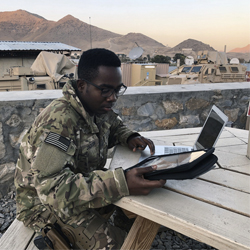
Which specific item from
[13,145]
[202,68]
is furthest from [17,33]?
[13,145]

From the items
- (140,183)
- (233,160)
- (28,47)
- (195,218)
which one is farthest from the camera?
(28,47)

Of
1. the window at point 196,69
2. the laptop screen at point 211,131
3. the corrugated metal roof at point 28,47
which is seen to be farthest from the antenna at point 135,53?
the laptop screen at point 211,131

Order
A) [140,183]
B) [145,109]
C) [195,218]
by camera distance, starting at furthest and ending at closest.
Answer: [145,109], [140,183], [195,218]

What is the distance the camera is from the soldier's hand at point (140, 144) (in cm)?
143

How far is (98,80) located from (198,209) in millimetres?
740

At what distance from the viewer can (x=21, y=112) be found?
8.09 feet

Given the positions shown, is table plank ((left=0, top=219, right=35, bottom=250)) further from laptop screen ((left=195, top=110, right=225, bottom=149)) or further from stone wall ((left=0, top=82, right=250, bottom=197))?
stone wall ((left=0, top=82, right=250, bottom=197))


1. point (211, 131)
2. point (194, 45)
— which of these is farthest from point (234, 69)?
point (194, 45)

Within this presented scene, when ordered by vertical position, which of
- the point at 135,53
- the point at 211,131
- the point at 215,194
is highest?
the point at 135,53

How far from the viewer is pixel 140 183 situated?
0.95 metres

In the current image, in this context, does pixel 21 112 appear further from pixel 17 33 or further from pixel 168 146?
pixel 17 33

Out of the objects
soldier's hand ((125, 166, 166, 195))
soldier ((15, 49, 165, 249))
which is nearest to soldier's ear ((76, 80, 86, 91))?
soldier ((15, 49, 165, 249))

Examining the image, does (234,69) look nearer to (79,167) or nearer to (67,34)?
(79,167)

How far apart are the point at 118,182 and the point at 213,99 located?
252cm
